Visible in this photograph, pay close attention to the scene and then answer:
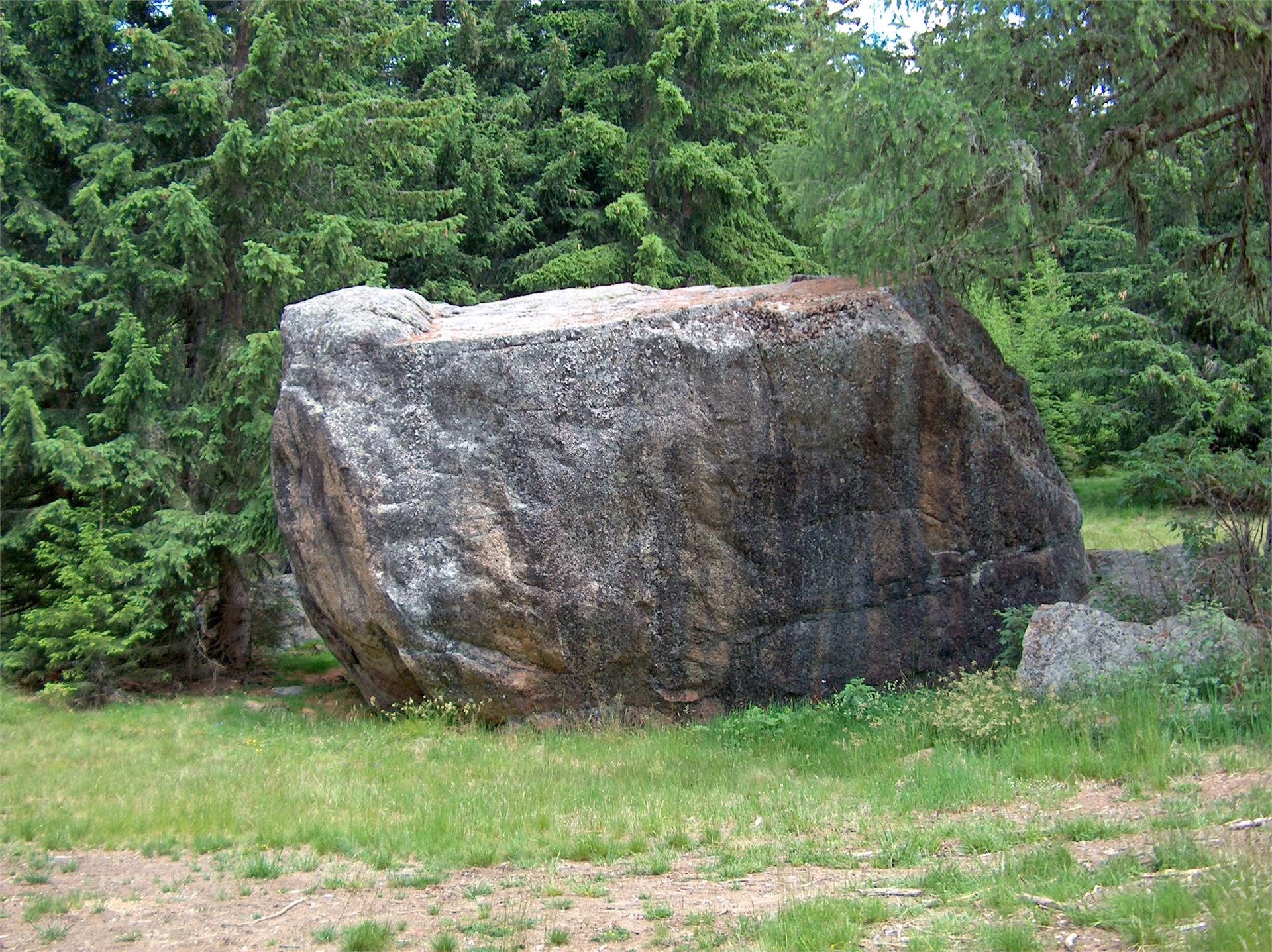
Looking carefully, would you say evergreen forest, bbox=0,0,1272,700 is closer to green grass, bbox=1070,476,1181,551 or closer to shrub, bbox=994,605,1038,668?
green grass, bbox=1070,476,1181,551

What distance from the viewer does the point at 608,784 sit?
7.91 m

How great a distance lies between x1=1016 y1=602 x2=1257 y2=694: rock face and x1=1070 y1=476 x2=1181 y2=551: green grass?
744 cm

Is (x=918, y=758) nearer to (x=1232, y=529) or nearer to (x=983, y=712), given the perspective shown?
(x=983, y=712)

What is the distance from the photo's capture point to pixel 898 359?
9.97 m

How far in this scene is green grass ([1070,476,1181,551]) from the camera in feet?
A: 54.1

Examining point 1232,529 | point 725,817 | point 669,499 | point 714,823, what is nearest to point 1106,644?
point 1232,529

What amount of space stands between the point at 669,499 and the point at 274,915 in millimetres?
5088

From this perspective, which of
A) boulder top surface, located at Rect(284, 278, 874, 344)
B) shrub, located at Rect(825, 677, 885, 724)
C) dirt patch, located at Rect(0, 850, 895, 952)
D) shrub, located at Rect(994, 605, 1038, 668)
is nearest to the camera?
dirt patch, located at Rect(0, 850, 895, 952)

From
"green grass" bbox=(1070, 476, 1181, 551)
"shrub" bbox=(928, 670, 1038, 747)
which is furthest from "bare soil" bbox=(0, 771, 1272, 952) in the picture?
"green grass" bbox=(1070, 476, 1181, 551)

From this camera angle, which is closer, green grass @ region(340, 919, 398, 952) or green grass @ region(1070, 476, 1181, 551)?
green grass @ region(340, 919, 398, 952)

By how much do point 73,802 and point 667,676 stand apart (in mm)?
4911

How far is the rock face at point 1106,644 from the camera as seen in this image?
769cm

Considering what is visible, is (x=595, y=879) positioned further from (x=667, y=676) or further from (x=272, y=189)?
(x=272, y=189)

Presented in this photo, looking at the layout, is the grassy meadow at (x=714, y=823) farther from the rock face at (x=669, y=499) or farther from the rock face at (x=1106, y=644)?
the rock face at (x=669, y=499)
